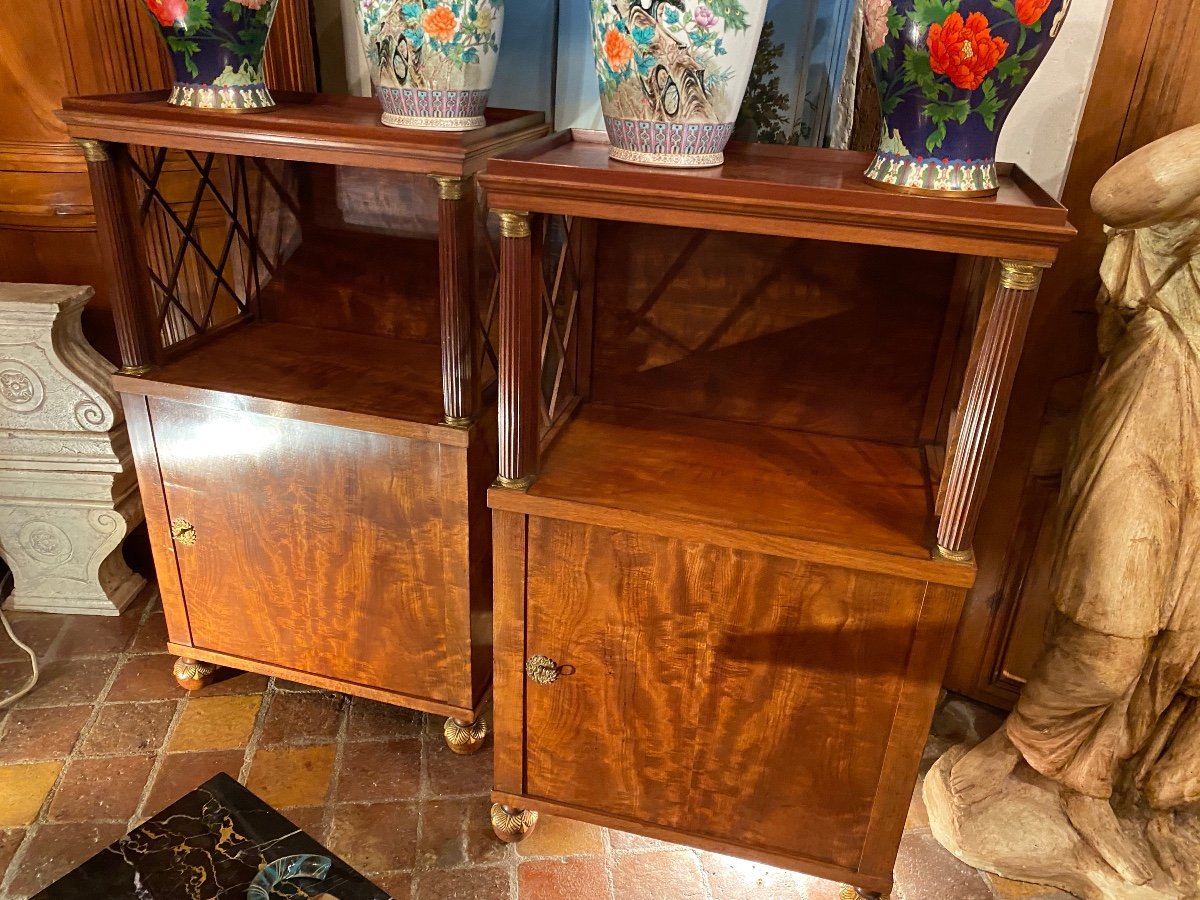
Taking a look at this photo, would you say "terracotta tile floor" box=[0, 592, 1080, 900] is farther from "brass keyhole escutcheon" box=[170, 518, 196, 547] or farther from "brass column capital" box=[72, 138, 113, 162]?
"brass column capital" box=[72, 138, 113, 162]

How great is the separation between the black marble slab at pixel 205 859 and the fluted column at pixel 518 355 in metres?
0.59

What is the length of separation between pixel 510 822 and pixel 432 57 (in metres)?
1.27

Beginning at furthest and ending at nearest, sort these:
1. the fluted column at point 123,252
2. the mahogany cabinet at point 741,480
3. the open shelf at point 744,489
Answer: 1. the fluted column at point 123,252
2. the open shelf at point 744,489
3. the mahogany cabinet at point 741,480

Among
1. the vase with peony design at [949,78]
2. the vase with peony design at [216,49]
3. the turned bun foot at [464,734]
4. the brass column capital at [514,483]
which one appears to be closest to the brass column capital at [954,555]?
the vase with peony design at [949,78]

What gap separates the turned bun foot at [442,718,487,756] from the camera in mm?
1808

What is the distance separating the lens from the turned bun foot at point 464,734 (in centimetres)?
181

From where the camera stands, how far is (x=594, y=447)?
4.91 ft

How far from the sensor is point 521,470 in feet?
4.41

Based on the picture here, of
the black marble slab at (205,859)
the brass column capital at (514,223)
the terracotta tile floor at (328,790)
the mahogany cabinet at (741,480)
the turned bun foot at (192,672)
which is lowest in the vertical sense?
the terracotta tile floor at (328,790)

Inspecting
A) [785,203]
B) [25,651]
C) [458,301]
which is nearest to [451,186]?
[458,301]

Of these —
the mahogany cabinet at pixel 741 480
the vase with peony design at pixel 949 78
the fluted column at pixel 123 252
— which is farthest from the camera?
the fluted column at pixel 123 252

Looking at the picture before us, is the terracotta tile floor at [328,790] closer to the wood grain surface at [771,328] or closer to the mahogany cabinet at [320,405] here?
the mahogany cabinet at [320,405]

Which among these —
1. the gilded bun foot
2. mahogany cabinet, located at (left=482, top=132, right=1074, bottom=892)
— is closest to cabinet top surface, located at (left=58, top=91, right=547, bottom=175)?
mahogany cabinet, located at (left=482, top=132, right=1074, bottom=892)

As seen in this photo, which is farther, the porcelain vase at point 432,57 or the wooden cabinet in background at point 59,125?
the wooden cabinet in background at point 59,125
